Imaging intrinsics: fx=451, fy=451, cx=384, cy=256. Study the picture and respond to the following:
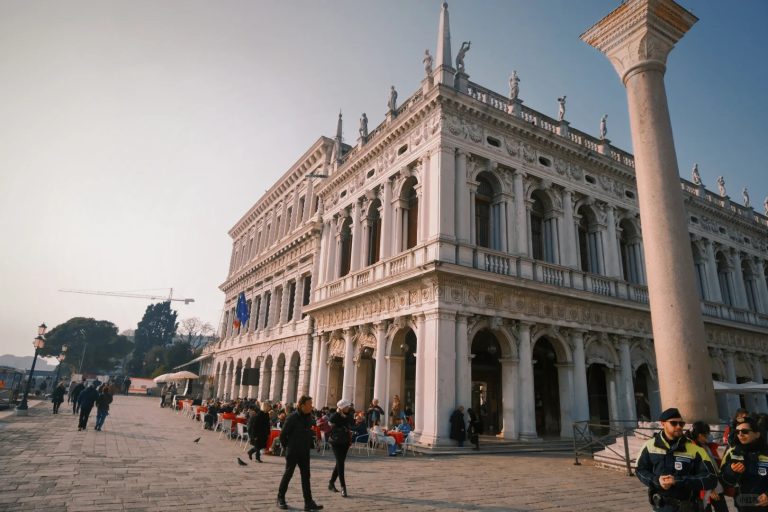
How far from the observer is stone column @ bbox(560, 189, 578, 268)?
18281mm

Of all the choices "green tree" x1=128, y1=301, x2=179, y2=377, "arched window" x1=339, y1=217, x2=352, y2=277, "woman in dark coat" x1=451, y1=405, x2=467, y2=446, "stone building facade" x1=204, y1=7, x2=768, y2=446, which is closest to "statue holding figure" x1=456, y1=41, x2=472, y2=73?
"stone building facade" x1=204, y1=7, x2=768, y2=446

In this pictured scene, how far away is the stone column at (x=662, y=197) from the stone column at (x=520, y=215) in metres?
6.49

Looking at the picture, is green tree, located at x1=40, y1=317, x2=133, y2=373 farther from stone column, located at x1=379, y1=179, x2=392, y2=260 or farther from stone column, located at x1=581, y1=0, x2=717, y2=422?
stone column, located at x1=581, y1=0, x2=717, y2=422

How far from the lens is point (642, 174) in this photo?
1028 cm

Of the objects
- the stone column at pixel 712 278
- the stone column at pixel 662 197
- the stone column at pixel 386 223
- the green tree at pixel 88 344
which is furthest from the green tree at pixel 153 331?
the stone column at pixel 662 197

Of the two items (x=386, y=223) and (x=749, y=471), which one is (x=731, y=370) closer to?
(x=386, y=223)

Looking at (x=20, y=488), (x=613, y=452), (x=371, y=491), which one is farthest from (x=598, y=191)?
Answer: (x=20, y=488)

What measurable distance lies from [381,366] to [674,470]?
13.4 m

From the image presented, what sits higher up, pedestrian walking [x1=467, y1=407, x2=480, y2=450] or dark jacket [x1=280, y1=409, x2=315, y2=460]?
dark jacket [x1=280, y1=409, x2=315, y2=460]

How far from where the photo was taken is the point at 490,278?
15188mm

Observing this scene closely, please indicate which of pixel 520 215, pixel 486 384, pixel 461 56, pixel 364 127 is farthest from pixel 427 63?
pixel 486 384

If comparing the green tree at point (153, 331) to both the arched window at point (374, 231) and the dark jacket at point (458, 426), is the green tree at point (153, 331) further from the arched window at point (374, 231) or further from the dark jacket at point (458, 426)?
the dark jacket at point (458, 426)

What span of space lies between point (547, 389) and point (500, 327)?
519 centimetres

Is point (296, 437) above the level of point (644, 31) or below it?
below
